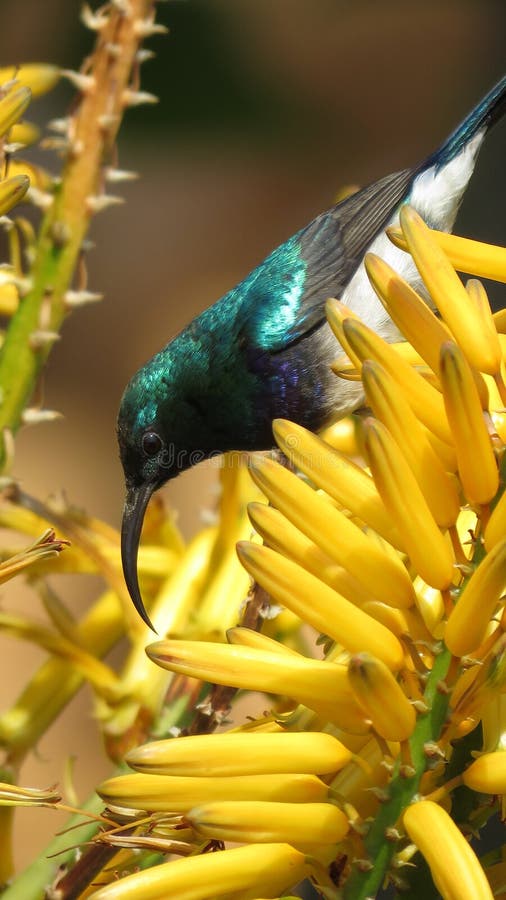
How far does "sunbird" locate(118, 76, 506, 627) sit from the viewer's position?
206 cm

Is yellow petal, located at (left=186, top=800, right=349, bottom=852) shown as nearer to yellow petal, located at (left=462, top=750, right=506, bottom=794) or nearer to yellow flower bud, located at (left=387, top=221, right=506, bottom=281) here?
yellow petal, located at (left=462, top=750, right=506, bottom=794)

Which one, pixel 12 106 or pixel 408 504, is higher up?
pixel 12 106

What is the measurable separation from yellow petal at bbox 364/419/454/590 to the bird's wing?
1.52 meters

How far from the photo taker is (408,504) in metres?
0.70

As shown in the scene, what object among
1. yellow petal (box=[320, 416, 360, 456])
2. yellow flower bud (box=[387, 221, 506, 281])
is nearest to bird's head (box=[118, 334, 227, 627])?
yellow petal (box=[320, 416, 360, 456])

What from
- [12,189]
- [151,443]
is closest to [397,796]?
[12,189]

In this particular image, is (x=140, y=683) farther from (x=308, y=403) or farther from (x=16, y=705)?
(x=308, y=403)

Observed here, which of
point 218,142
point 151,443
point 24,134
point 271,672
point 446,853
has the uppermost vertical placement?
point 218,142

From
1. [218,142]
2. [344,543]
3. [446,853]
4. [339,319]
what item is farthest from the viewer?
[218,142]

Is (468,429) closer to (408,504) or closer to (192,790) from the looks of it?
(408,504)

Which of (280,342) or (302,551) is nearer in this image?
(302,551)

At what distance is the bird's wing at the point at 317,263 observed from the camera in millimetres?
2227

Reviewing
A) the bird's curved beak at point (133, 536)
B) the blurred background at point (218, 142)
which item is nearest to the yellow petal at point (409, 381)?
the bird's curved beak at point (133, 536)

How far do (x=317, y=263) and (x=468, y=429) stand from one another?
1.67m
